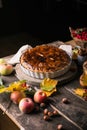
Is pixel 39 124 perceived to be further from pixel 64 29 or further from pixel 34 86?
pixel 64 29

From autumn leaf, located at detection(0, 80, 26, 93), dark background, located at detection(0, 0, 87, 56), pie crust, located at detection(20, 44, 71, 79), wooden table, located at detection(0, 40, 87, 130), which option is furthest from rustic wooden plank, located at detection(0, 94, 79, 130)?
dark background, located at detection(0, 0, 87, 56)

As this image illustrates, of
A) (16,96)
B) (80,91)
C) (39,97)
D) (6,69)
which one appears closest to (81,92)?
(80,91)

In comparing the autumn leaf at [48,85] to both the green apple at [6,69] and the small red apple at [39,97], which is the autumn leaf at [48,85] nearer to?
the small red apple at [39,97]

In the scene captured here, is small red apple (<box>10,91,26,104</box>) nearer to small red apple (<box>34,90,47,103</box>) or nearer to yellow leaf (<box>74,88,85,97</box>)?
small red apple (<box>34,90,47,103</box>)

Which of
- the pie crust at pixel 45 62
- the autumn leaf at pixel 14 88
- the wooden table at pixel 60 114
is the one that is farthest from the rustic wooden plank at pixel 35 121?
Result: the pie crust at pixel 45 62

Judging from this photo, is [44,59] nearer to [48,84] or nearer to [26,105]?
[48,84]
